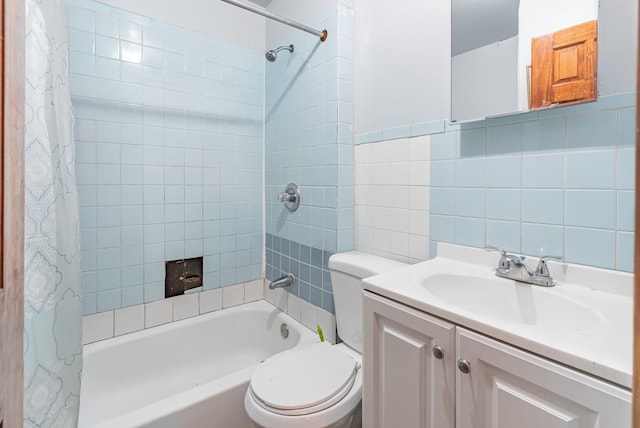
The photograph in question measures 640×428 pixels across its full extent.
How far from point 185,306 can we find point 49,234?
3.89 feet

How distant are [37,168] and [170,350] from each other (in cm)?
134

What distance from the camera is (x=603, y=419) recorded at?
49 centimetres

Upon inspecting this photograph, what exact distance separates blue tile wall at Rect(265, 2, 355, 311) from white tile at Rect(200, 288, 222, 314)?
380mm

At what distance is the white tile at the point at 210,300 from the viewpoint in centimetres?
188

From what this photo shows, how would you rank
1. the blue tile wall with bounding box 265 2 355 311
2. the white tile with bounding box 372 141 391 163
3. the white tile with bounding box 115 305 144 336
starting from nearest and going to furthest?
1. the white tile with bounding box 372 141 391 163
2. the blue tile wall with bounding box 265 2 355 311
3. the white tile with bounding box 115 305 144 336

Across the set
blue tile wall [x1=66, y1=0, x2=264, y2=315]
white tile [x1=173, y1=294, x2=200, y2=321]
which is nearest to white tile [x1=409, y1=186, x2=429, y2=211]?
blue tile wall [x1=66, y1=0, x2=264, y2=315]

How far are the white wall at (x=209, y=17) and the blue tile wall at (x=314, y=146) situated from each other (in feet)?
0.83

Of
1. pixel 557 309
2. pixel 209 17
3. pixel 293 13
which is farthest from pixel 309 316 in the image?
pixel 209 17

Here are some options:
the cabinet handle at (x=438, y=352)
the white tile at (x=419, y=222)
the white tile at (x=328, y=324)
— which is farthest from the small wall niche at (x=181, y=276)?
the cabinet handle at (x=438, y=352)

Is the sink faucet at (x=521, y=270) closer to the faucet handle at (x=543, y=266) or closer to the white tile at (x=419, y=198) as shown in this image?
the faucet handle at (x=543, y=266)

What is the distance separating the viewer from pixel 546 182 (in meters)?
0.90

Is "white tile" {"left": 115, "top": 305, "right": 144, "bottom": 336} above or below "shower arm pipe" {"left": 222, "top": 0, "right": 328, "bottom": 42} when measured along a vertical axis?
below

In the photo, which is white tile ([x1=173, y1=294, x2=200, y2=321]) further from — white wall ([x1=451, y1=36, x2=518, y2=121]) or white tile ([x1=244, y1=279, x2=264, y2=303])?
white wall ([x1=451, y1=36, x2=518, y2=121])

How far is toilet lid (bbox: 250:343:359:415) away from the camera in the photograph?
100 cm
